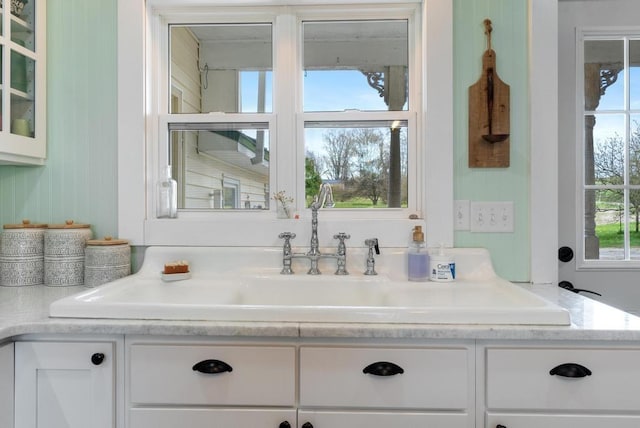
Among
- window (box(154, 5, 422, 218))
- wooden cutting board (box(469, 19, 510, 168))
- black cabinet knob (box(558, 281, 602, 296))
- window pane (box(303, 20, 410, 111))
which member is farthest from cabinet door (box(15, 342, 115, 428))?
black cabinet knob (box(558, 281, 602, 296))

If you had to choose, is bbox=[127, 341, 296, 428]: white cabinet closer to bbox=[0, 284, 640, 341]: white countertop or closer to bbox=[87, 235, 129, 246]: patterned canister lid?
bbox=[0, 284, 640, 341]: white countertop

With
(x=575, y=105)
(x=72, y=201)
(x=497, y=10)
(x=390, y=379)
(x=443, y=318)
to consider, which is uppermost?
(x=497, y=10)

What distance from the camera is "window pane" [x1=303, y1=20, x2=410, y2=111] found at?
68.9 inches

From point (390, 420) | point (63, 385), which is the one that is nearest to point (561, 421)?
point (390, 420)

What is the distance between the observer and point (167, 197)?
1735mm

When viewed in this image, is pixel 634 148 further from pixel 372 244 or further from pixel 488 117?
pixel 372 244

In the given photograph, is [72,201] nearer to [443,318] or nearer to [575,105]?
[443,318]

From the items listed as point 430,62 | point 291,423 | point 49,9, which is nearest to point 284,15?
point 430,62

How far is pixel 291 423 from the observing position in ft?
3.44

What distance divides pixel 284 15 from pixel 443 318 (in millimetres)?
1460

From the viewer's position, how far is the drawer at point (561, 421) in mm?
1011

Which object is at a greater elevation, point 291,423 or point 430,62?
point 430,62

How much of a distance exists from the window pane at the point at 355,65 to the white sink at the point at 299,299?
2.48ft

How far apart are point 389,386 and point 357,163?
101 centimetres
